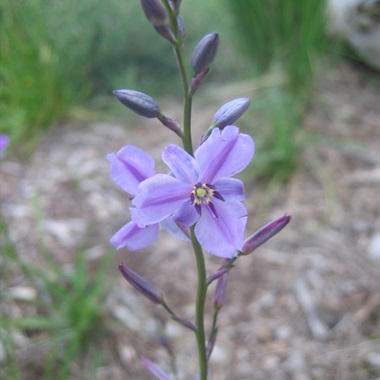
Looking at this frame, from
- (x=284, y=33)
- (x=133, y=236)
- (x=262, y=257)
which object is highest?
(x=133, y=236)

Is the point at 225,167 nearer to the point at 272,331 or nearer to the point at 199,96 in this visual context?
the point at 272,331

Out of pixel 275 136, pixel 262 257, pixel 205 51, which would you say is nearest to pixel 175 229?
pixel 205 51

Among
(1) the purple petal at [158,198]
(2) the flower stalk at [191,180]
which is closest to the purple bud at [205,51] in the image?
(2) the flower stalk at [191,180]

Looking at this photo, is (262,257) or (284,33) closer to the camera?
(262,257)

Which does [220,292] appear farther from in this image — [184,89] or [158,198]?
[184,89]

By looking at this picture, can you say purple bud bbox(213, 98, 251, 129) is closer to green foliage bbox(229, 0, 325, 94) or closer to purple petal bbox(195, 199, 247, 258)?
purple petal bbox(195, 199, 247, 258)

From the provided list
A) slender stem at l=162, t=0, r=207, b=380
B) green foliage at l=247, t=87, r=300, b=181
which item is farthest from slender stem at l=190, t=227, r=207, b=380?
green foliage at l=247, t=87, r=300, b=181

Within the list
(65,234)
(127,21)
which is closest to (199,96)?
(127,21)
